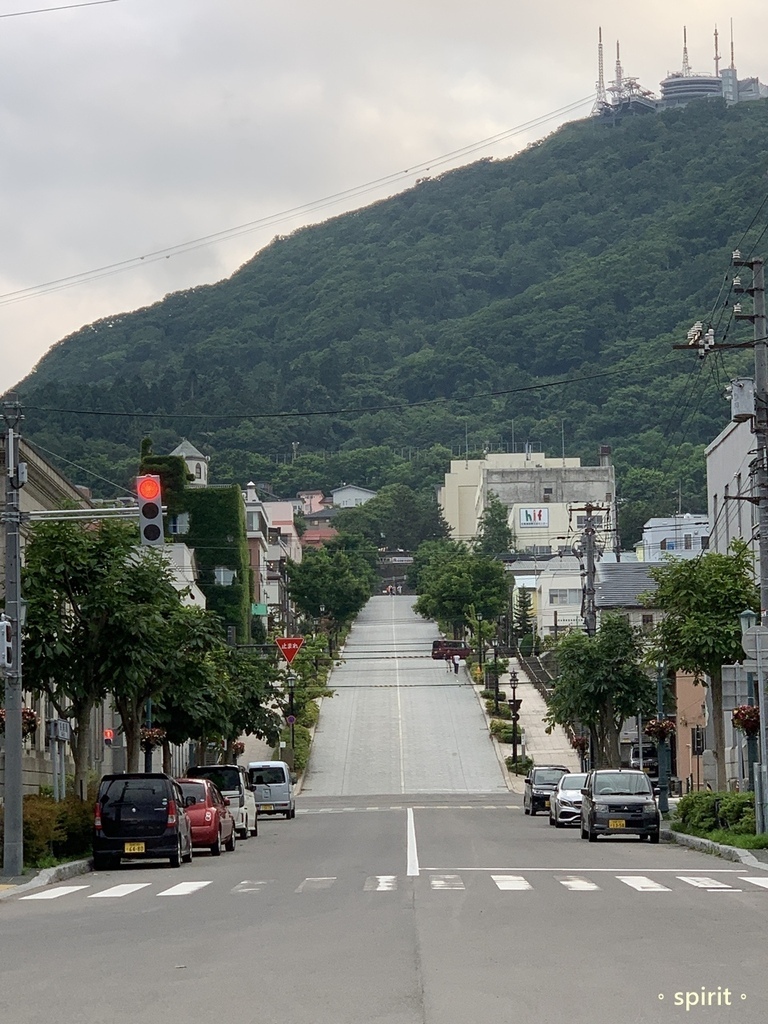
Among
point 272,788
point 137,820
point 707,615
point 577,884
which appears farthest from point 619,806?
point 272,788

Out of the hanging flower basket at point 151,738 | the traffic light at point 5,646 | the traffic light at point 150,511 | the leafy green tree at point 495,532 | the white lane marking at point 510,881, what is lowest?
the white lane marking at point 510,881

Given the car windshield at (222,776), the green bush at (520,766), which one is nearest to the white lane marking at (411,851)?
the car windshield at (222,776)

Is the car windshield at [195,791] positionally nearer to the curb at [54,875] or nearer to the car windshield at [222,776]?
the curb at [54,875]

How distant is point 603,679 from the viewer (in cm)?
5584

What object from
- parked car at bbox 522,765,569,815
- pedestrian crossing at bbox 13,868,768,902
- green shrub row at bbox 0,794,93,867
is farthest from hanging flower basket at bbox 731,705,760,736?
parked car at bbox 522,765,569,815

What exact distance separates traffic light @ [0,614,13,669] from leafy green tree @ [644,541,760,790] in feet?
57.2

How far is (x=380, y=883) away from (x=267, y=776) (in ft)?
103

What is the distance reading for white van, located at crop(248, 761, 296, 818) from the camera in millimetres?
51906

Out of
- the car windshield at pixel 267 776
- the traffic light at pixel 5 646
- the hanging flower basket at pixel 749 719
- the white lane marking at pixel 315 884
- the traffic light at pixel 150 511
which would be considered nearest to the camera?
the white lane marking at pixel 315 884

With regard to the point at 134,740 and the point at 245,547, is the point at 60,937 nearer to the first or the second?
the point at 134,740

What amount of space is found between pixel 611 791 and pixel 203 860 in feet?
30.9

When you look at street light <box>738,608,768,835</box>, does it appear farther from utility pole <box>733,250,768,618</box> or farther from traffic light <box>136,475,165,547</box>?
traffic light <box>136,475,165,547</box>

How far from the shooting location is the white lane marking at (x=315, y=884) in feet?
70.3

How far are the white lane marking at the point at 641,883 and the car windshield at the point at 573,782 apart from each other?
768 inches
